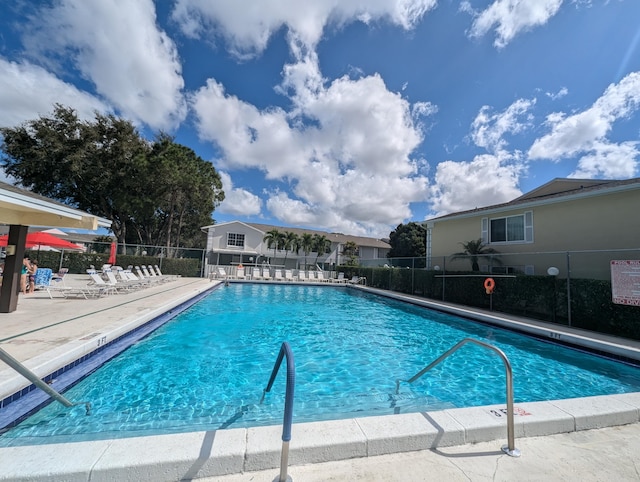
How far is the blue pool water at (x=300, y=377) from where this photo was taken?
11.9 feet

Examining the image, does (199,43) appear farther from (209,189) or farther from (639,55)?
(209,189)

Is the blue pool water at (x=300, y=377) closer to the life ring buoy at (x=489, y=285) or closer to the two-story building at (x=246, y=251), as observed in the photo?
the life ring buoy at (x=489, y=285)

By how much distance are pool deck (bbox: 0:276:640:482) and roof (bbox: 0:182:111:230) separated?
9.14ft

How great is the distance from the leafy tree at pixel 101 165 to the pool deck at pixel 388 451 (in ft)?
80.8

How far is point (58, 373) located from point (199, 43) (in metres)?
12.0

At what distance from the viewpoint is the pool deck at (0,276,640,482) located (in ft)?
6.82

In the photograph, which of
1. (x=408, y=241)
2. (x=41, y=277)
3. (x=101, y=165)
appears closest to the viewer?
(x=41, y=277)

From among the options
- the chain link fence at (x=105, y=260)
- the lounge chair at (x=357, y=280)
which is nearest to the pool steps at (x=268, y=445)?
the lounge chair at (x=357, y=280)

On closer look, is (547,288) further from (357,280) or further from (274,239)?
(274,239)

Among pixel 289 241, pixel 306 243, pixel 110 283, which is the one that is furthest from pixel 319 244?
pixel 110 283

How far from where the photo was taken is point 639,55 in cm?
849

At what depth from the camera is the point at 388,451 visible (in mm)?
2469

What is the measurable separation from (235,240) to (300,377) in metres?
28.7

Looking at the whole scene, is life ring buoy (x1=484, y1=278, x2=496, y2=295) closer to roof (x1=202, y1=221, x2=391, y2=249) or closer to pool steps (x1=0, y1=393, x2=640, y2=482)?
pool steps (x1=0, y1=393, x2=640, y2=482)
